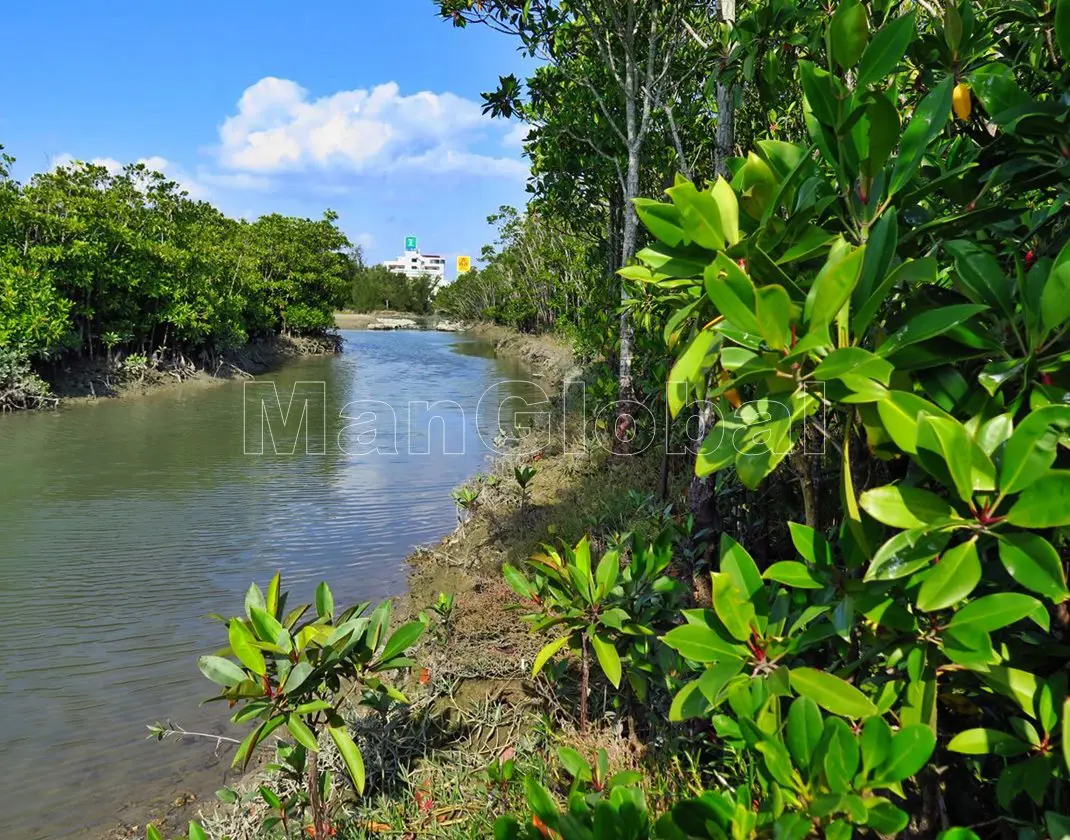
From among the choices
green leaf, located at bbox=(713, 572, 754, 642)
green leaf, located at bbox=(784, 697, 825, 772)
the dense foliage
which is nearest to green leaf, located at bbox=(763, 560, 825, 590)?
green leaf, located at bbox=(713, 572, 754, 642)

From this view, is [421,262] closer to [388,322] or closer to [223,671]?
[388,322]

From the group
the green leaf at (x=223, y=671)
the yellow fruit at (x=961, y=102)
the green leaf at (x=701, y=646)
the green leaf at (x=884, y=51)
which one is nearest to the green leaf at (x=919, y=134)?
the green leaf at (x=884, y=51)

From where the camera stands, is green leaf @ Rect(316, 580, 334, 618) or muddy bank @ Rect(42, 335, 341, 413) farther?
muddy bank @ Rect(42, 335, 341, 413)

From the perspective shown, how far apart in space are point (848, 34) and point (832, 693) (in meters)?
1.22

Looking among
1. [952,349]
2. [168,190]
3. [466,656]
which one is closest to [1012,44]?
[952,349]

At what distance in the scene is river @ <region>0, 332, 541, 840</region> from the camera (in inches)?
148

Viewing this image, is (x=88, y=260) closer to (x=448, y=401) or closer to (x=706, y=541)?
(x=448, y=401)

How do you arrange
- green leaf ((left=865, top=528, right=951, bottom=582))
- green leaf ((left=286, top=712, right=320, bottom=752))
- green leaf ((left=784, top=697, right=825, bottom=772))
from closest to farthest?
green leaf ((left=865, top=528, right=951, bottom=582)) → green leaf ((left=784, top=697, right=825, bottom=772)) → green leaf ((left=286, top=712, right=320, bottom=752))

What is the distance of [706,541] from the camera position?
3271 millimetres

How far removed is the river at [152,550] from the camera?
376 centimetres

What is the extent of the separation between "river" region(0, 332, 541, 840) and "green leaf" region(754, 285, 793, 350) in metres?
3.86

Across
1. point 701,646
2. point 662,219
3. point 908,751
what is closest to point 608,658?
point 701,646

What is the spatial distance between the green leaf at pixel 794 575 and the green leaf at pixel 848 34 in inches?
38.3
